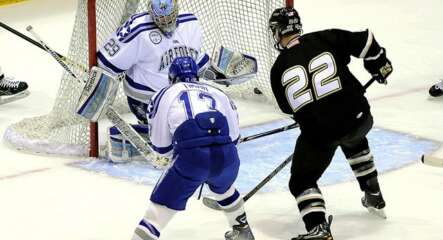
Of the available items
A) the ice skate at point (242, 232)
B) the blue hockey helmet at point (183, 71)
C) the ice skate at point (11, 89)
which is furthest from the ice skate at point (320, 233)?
the ice skate at point (11, 89)

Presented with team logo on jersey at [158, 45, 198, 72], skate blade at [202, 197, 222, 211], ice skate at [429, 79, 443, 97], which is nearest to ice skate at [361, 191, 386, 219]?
skate blade at [202, 197, 222, 211]

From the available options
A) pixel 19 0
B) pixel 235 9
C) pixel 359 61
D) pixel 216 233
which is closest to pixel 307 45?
pixel 216 233

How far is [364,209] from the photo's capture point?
4223mm

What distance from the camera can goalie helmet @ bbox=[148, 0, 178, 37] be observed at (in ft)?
14.9

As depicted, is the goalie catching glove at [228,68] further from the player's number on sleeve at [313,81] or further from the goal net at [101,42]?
the player's number on sleeve at [313,81]

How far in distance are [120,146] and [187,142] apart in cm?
141

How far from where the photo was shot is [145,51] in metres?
4.68

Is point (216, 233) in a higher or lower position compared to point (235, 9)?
lower

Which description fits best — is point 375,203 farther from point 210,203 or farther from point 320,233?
point 210,203

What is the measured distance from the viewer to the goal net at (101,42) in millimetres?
4938

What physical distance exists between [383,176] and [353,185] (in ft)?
0.57

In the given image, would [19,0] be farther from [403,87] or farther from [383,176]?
[383,176]

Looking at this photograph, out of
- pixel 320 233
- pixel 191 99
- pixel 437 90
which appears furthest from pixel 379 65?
pixel 437 90

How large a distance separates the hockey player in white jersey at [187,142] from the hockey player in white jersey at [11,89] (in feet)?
8.41
